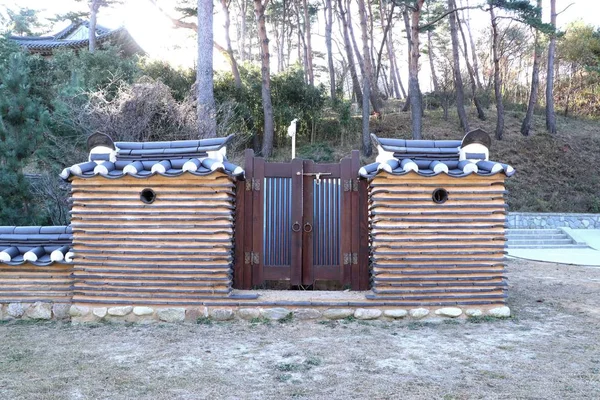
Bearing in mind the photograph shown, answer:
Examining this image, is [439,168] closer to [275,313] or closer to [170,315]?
[275,313]

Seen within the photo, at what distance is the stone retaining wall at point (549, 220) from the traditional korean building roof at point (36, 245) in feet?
42.4

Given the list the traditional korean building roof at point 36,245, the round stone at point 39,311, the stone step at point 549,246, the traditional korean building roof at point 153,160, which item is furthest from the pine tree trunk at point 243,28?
the round stone at point 39,311

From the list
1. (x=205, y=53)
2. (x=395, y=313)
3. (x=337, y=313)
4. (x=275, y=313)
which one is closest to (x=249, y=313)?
(x=275, y=313)

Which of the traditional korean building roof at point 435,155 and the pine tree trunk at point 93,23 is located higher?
the pine tree trunk at point 93,23

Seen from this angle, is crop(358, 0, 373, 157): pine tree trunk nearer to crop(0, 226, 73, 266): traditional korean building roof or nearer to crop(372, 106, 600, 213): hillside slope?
crop(372, 106, 600, 213): hillside slope

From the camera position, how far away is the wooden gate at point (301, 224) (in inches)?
243

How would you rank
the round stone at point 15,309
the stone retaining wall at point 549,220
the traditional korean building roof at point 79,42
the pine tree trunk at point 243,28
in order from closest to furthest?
the round stone at point 15,309, the stone retaining wall at point 549,220, the traditional korean building roof at point 79,42, the pine tree trunk at point 243,28

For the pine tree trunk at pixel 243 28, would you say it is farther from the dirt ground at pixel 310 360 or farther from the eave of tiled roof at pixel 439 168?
the dirt ground at pixel 310 360

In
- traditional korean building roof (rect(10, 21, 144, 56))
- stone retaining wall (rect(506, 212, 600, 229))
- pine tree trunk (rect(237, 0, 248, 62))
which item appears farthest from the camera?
pine tree trunk (rect(237, 0, 248, 62))

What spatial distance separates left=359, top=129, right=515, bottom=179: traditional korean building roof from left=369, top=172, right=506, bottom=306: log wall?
0.18 m

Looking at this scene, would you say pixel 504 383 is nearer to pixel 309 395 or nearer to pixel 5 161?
pixel 309 395

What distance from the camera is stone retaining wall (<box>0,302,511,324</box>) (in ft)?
18.3

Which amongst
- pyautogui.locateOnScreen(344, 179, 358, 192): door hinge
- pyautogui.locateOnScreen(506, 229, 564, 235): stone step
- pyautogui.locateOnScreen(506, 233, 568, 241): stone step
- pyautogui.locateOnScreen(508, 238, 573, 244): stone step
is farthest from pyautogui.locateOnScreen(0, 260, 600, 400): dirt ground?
pyautogui.locateOnScreen(506, 229, 564, 235): stone step

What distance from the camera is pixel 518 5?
1436cm
